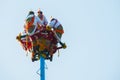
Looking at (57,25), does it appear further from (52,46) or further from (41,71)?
(41,71)

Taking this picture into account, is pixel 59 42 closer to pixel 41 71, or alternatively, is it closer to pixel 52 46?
pixel 52 46

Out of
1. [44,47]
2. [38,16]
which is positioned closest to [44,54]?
[44,47]

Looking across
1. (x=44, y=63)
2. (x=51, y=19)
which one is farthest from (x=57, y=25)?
(x=44, y=63)

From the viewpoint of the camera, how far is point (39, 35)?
47.3 metres

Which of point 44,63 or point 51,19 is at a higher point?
point 51,19

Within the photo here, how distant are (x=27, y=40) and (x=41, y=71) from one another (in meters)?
3.82

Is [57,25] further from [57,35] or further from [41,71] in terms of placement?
[41,71]

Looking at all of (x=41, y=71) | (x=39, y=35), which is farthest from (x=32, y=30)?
(x=41, y=71)

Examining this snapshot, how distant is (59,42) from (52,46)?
3.21ft

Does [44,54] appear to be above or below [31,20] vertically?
below

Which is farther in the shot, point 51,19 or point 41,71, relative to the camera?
point 51,19

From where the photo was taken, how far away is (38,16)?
4862 centimetres

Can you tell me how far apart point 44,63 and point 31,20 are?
420cm

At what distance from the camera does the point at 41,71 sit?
45.5 metres
